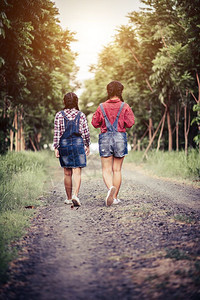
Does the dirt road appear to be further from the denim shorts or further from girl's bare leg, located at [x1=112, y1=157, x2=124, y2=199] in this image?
the denim shorts

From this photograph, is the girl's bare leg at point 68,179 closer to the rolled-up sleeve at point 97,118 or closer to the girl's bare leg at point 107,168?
the girl's bare leg at point 107,168

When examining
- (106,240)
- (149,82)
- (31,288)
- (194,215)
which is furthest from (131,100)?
(31,288)

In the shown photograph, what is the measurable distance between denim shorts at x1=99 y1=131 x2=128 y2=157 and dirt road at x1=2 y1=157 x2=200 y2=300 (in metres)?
1.01

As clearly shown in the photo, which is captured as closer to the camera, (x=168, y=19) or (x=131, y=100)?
(x=168, y=19)

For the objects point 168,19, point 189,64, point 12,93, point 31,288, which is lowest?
point 31,288

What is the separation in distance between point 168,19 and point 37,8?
23.1 feet

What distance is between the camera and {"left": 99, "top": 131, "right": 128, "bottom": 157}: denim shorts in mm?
5730

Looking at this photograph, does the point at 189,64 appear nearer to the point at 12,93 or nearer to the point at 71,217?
the point at 12,93

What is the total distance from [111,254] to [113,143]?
2.76 m

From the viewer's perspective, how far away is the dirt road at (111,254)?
97.2 inches

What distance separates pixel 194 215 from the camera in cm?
477

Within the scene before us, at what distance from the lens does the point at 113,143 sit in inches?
226

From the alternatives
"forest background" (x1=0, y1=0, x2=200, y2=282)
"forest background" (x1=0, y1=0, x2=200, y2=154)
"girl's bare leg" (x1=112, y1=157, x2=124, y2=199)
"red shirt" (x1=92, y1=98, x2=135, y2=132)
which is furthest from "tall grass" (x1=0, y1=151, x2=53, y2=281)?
"forest background" (x1=0, y1=0, x2=200, y2=154)

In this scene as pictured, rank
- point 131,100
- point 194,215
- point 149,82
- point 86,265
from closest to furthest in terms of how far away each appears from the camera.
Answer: point 86,265, point 194,215, point 149,82, point 131,100
